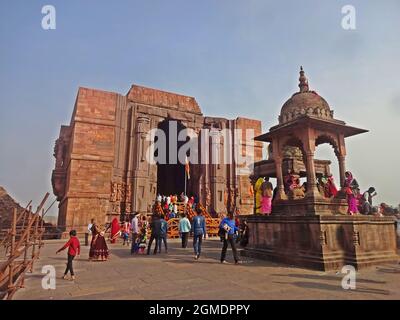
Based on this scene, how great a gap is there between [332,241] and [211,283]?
3569mm

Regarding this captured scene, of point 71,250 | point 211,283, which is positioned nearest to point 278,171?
point 211,283

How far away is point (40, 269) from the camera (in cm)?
731

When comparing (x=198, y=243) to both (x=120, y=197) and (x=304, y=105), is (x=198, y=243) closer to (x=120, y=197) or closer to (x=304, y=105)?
(x=304, y=105)

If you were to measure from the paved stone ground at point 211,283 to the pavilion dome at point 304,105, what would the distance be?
492cm

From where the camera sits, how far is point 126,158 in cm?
2089

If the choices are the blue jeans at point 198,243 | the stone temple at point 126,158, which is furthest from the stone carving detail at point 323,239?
the stone temple at point 126,158

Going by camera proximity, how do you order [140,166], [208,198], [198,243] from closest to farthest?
[198,243] < [140,166] < [208,198]

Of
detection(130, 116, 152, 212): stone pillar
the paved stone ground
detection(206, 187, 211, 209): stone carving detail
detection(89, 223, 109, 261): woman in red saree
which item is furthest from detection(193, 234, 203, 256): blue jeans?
detection(206, 187, 211, 209): stone carving detail

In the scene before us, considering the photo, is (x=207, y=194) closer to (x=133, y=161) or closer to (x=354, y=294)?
(x=133, y=161)

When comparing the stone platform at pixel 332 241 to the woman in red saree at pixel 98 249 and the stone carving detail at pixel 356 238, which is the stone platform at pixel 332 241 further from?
the woman in red saree at pixel 98 249

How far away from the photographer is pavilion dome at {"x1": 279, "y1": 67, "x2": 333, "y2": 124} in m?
9.34
